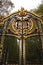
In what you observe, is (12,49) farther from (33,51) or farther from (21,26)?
(21,26)

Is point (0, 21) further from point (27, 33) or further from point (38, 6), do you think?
point (38, 6)

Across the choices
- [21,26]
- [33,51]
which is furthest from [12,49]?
[21,26]

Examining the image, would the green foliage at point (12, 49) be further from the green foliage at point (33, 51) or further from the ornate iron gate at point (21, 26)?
the ornate iron gate at point (21, 26)

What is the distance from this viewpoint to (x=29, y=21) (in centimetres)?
731

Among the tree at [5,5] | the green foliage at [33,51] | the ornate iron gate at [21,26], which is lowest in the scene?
the green foliage at [33,51]

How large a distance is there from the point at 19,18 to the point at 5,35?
0.84m

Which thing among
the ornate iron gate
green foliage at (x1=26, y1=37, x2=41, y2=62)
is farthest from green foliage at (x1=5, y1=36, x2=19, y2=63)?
the ornate iron gate

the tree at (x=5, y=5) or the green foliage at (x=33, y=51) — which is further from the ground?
the tree at (x=5, y=5)

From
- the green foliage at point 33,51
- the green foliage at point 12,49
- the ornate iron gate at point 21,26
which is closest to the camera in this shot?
the ornate iron gate at point 21,26

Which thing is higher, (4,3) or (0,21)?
(4,3)

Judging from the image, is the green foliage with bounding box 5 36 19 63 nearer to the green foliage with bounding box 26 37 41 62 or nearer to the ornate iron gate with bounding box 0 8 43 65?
the green foliage with bounding box 26 37 41 62

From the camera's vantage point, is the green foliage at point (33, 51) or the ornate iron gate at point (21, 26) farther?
the green foliage at point (33, 51)

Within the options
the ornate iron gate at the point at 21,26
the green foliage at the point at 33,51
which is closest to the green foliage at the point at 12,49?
the green foliage at the point at 33,51

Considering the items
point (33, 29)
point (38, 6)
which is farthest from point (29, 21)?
point (38, 6)
